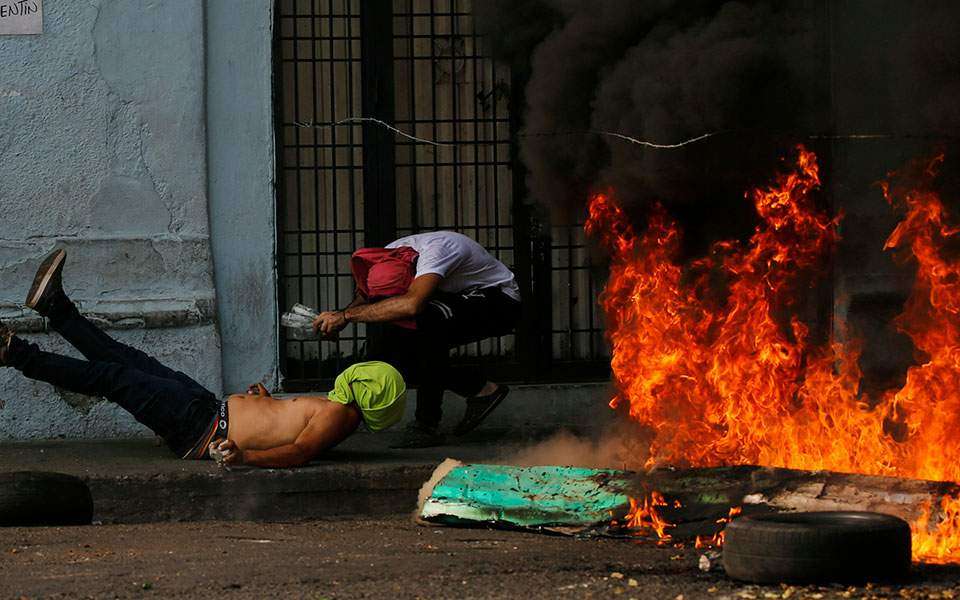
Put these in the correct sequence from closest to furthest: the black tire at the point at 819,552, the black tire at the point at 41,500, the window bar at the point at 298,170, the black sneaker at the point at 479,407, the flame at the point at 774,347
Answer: the black tire at the point at 819,552 → the black tire at the point at 41,500 → the flame at the point at 774,347 → the black sneaker at the point at 479,407 → the window bar at the point at 298,170

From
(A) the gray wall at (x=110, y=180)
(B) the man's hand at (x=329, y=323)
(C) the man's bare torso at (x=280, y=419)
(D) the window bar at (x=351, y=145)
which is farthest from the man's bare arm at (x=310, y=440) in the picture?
(D) the window bar at (x=351, y=145)

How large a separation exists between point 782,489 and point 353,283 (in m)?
3.79

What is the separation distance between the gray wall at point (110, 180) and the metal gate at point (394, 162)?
0.56 m

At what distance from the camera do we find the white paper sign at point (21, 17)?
8.08m

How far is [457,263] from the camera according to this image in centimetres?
748

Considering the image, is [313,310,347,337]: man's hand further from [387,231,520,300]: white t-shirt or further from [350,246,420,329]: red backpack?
[387,231,520,300]: white t-shirt

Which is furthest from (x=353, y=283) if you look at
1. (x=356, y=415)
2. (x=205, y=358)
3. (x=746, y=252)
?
(x=746, y=252)

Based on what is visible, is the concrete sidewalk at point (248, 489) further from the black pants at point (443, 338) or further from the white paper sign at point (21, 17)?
the white paper sign at point (21, 17)

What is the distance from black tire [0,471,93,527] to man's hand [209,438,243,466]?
0.67 metres

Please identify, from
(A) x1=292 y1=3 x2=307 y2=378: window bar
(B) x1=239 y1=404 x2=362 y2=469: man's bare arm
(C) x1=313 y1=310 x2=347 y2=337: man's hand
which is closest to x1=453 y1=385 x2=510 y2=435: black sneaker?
(C) x1=313 y1=310 x2=347 y2=337: man's hand

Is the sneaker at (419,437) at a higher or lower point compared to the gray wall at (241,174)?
lower

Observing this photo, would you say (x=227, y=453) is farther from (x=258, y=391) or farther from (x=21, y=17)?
(x=21, y=17)

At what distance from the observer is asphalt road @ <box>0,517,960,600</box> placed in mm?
4590

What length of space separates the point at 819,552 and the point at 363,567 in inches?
60.5
